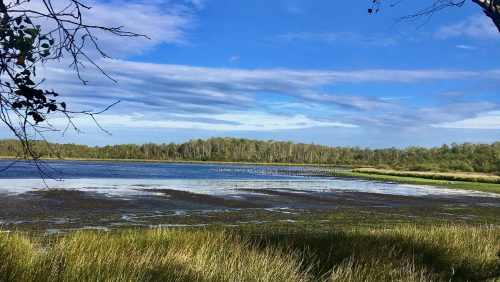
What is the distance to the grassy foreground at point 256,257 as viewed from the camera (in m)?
5.72

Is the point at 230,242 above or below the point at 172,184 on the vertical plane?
above

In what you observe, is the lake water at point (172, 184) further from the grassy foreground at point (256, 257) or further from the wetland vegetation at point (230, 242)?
the grassy foreground at point (256, 257)

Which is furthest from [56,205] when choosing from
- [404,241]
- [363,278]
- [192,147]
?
[192,147]

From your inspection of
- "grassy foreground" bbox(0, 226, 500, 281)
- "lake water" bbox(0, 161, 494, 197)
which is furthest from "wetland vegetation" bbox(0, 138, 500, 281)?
"lake water" bbox(0, 161, 494, 197)

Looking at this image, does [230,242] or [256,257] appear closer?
[256,257]

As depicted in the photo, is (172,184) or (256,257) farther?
(172,184)

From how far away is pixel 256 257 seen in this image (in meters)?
6.90

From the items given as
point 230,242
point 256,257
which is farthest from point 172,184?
point 256,257

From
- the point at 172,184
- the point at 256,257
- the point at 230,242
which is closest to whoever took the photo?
the point at 256,257

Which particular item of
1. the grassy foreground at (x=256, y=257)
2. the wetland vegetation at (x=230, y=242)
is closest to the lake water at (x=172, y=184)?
the wetland vegetation at (x=230, y=242)

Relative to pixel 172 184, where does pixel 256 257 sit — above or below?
above

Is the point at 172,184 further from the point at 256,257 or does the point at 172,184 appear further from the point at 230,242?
the point at 256,257

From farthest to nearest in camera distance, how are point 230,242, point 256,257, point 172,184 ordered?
point 172,184 < point 230,242 < point 256,257

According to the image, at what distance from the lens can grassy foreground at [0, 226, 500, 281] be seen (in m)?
5.72
